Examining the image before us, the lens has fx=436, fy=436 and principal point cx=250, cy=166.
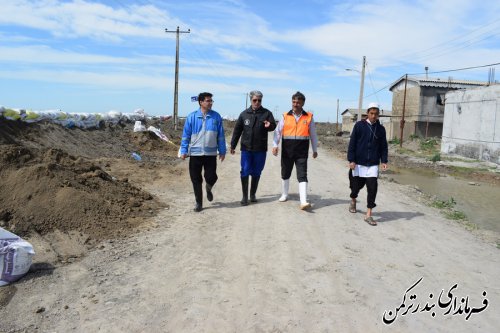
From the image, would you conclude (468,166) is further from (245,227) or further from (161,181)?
(245,227)

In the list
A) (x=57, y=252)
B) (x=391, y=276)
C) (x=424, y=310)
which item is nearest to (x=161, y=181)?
(x=57, y=252)

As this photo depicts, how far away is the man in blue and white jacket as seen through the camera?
6652 mm

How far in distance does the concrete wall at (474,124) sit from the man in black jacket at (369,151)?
16.5m

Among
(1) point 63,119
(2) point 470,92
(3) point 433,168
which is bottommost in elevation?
(3) point 433,168

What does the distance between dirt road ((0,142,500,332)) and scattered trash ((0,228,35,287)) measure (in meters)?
0.11

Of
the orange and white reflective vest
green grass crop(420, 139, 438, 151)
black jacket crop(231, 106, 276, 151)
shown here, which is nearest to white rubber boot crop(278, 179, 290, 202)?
the orange and white reflective vest

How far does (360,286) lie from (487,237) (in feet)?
11.4

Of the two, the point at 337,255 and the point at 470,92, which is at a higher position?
the point at 470,92

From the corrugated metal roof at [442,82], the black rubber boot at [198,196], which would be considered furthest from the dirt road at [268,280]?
the corrugated metal roof at [442,82]

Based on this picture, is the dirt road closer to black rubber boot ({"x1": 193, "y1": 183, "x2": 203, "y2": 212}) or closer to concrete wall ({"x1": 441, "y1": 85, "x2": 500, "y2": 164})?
black rubber boot ({"x1": 193, "y1": 183, "x2": 203, "y2": 212})

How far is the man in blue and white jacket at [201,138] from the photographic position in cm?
665

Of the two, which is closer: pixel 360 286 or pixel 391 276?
pixel 360 286

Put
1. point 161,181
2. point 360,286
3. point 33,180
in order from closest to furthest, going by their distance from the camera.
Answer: point 360,286, point 33,180, point 161,181

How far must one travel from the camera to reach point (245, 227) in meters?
5.89
